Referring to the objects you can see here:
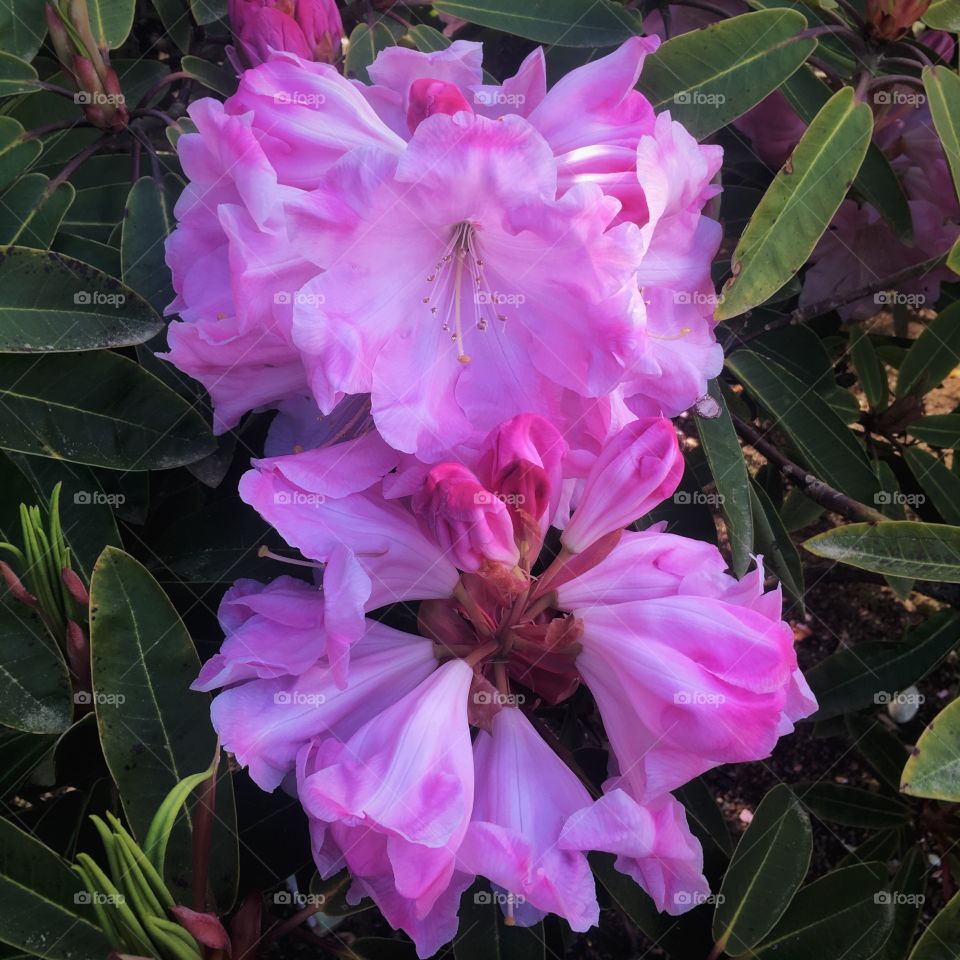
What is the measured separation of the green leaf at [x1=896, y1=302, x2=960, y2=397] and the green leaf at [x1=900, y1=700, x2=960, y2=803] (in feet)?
3.13

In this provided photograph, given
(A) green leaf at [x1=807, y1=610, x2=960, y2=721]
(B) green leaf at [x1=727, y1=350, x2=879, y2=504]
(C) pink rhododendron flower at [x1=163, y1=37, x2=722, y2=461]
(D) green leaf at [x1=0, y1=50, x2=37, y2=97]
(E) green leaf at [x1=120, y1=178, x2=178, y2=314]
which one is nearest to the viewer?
(C) pink rhododendron flower at [x1=163, y1=37, x2=722, y2=461]

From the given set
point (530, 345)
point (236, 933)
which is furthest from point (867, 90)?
point (236, 933)

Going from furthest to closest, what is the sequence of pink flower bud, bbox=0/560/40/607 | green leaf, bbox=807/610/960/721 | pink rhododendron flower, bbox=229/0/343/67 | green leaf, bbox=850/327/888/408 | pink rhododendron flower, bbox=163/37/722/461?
green leaf, bbox=850/327/888/408
green leaf, bbox=807/610/960/721
pink rhododendron flower, bbox=229/0/343/67
pink flower bud, bbox=0/560/40/607
pink rhododendron flower, bbox=163/37/722/461

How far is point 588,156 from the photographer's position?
0.79 metres

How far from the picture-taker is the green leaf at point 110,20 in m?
1.18

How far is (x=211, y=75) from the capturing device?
4.10 feet

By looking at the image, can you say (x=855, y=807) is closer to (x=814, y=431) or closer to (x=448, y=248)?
(x=814, y=431)

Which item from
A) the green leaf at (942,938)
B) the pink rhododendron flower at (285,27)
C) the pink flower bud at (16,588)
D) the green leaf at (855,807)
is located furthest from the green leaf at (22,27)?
the green leaf at (855,807)

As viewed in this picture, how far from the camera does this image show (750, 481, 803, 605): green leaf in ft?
4.16

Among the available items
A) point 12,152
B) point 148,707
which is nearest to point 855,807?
point 148,707

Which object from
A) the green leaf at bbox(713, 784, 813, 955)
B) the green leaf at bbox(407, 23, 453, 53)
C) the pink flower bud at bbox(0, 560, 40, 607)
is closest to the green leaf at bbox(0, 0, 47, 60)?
the green leaf at bbox(407, 23, 453, 53)

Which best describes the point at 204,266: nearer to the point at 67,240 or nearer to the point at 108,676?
the point at 108,676

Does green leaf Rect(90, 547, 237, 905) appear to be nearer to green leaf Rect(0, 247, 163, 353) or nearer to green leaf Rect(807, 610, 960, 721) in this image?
green leaf Rect(0, 247, 163, 353)

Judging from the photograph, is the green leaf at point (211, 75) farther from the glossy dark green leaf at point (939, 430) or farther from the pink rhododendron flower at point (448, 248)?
the glossy dark green leaf at point (939, 430)
